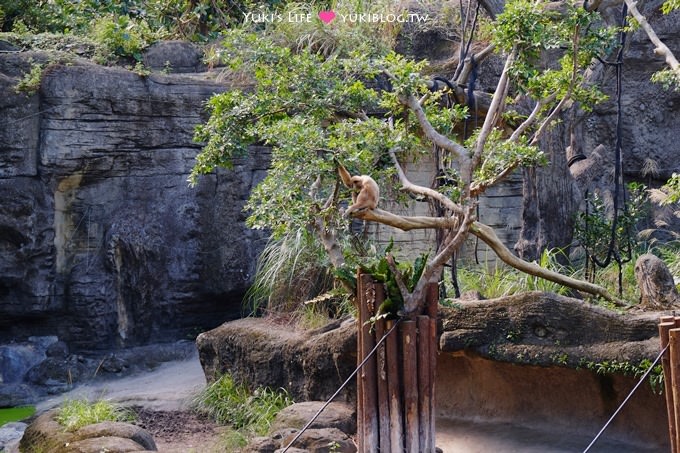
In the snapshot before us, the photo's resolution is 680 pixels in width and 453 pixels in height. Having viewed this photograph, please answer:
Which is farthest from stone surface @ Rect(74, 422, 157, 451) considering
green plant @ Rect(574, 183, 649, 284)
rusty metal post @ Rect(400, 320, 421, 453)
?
green plant @ Rect(574, 183, 649, 284)

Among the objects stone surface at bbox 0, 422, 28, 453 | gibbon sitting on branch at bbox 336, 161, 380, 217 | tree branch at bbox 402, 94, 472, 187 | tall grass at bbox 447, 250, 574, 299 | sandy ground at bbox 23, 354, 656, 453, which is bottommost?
stone surface at bbox 0, 422, 28, 453

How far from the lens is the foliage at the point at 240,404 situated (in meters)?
9.51

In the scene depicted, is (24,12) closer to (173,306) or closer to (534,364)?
(173,306)

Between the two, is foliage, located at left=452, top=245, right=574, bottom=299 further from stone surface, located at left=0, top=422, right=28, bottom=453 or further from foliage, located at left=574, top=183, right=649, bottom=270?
stone surface, located at left=0, top=422, right=28, bottom=453

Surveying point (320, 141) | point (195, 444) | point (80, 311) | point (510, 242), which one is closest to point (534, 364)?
point (320, 141)

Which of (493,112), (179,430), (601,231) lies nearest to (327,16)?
(601,231)

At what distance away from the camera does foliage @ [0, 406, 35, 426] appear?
10.5 metres

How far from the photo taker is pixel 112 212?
41.3 ft

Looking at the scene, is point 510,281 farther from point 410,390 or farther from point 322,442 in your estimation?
point 410,390

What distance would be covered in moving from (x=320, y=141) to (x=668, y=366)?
3.16m

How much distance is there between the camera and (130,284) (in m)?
12.7

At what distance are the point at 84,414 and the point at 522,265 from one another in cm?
430

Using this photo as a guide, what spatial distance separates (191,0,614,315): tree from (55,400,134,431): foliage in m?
2.54

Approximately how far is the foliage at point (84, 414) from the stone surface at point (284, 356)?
131cm
